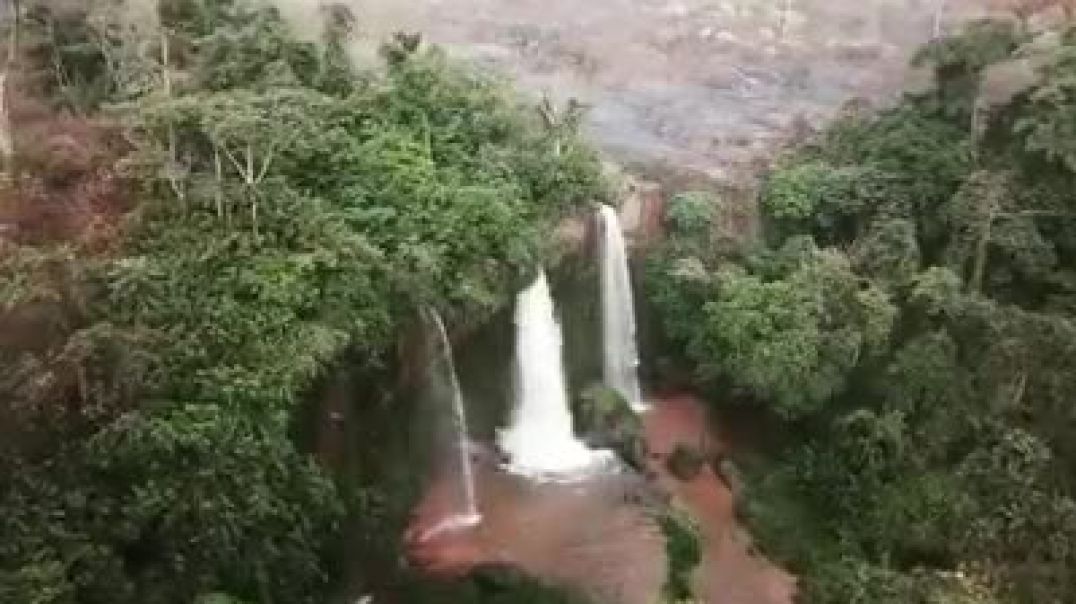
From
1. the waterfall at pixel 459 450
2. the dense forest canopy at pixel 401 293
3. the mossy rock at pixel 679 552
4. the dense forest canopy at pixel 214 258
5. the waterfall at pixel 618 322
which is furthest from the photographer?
the waterfall at pixel 618 322

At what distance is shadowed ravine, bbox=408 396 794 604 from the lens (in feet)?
55.2

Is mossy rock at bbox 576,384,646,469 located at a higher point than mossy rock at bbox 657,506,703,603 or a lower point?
higher

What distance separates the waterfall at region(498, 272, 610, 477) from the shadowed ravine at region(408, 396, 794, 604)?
1.33 ft

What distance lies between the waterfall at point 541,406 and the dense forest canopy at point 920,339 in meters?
1.75

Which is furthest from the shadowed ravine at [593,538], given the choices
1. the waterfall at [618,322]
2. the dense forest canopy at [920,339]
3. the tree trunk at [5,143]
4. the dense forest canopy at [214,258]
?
→ the tree trunk at [5,143]

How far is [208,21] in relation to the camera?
19719 mm

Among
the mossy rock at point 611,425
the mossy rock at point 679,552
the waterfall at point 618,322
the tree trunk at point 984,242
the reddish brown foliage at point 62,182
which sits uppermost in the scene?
the reddish brown foliage at point 62,182

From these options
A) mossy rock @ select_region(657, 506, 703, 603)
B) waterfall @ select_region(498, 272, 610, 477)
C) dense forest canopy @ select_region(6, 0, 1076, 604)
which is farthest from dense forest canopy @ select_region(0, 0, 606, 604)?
mossy rock @ select_region(657, 506, 703, 603)

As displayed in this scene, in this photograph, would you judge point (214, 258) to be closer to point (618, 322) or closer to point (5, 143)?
point (5, 143)

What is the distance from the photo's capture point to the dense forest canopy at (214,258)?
42.0ft

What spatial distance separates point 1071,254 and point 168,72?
40.9ft

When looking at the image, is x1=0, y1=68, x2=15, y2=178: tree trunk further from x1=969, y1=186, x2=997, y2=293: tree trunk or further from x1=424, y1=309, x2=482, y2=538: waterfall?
x1=969, y1=186, x2=997, y2=293: tree trunk

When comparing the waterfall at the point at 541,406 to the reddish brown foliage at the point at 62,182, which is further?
the waterfall at the point at 541,406

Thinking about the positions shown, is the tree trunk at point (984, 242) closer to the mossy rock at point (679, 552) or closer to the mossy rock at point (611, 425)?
the mossy rock at point (611, 425)
